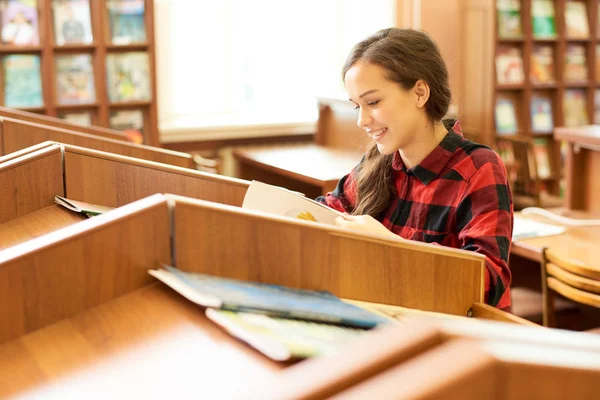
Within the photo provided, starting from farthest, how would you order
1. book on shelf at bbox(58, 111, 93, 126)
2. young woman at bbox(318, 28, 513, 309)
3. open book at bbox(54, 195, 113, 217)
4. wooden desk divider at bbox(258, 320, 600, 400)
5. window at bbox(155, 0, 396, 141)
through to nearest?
window at bbox(155, 0, 396, 141)
book on shelf at bbox(58, 111, 93, 126)
young woman at bbox(318, 28, 513, 309)
open book at bbox(54, 195, 113, 217)
wooden desk divider at bbox(258, 320, 600, 400)

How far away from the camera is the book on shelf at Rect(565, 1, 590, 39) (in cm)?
654

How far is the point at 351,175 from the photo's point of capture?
217cm

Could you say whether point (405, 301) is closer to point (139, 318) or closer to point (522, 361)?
point (139, 318)

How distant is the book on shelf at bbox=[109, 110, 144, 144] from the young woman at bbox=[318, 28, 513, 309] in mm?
3727

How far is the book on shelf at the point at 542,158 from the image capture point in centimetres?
656

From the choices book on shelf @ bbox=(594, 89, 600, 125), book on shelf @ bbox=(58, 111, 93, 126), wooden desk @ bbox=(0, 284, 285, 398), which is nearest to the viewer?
wooden desk @ bbox=(0, 284, 285, 398)

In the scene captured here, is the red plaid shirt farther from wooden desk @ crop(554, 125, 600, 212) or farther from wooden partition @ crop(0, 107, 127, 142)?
wooden desk @ crop(554, 125, 600, 212)

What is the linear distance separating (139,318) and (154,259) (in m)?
0.11

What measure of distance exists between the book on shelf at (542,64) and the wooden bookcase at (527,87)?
0.07 feet

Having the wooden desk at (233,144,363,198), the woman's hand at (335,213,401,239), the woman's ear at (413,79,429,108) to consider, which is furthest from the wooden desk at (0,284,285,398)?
the wooden desk at (233,144,363,198)

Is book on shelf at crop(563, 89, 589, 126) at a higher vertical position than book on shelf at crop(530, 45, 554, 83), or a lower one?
lower

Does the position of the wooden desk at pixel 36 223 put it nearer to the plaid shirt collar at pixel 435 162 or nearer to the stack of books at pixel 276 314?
the stack of books at pixel 276 314

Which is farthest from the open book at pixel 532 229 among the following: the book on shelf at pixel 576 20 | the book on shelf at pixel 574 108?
the book on shelf at pixel 576 20

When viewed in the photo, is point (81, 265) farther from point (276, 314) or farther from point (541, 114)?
point (541, 114)
